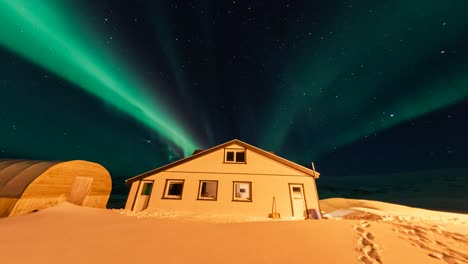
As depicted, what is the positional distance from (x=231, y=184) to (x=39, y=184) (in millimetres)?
11055

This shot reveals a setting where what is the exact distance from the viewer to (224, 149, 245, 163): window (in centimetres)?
1494

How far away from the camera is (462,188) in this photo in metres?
43.4

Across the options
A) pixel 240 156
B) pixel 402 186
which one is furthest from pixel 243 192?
pixel 402 186

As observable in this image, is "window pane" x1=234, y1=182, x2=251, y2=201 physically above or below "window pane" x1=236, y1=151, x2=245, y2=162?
below

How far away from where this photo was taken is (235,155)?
15.1 m

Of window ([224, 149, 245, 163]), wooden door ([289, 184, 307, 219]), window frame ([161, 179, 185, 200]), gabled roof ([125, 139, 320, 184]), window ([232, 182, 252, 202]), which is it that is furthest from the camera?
window ([224, 149, 245, 163])

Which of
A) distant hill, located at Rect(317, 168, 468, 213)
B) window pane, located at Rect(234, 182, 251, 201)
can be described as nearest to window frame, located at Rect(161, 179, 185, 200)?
window pane, located at Rect(234, 182, 251, 201)

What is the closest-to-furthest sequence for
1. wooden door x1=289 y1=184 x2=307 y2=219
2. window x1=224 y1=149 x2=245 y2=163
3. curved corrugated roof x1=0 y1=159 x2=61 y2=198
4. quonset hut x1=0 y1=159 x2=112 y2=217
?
quonset hut x1=0 y1=159 x2=112 y2=217
curved corrugated roof x1=0 y1=159 x2=61 y2=198
wooden door x1=289 y1=184 x2=307 y2=219
window x1=224 y1=149 x2=245 y2=163

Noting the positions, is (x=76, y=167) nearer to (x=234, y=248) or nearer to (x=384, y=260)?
(x=234, y=248)

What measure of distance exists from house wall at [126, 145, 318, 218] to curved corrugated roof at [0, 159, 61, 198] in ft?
19.8

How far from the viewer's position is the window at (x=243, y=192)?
1321cm

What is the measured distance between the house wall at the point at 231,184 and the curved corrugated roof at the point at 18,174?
6023 millimetres

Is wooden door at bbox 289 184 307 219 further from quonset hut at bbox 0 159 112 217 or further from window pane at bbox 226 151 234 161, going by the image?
quonset hut at bbox 0 159 112 217

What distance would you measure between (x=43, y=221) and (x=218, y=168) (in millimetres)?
10348
